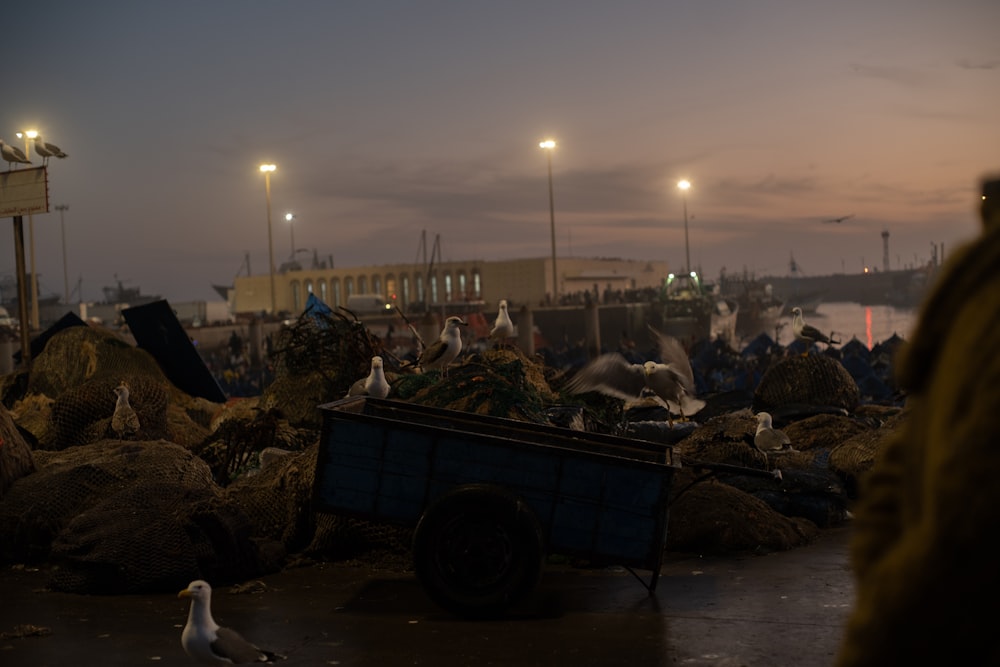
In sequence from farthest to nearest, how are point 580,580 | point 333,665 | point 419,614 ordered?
point 580,580 < point 419,614 < point 333,665

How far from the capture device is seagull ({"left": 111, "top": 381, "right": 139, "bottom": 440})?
13.7 m

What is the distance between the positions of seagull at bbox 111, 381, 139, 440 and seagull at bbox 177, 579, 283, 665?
8031 mm

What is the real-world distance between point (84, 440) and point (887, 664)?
14342 millimetres

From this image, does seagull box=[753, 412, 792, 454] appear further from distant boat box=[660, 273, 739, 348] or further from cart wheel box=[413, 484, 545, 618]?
distant boat box=[660, 273, 739, 348]

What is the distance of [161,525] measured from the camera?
29.9 ft

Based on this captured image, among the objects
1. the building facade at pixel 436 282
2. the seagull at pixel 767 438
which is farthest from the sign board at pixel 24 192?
the building facade at pixel 436 282

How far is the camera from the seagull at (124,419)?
13.7 m

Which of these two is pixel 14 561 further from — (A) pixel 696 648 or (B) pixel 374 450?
(A) pixel 696 648

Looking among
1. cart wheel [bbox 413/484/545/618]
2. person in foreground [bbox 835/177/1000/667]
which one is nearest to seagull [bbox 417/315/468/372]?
cart wheel [bbox 413/484/545/618]

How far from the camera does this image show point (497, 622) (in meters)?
7.66

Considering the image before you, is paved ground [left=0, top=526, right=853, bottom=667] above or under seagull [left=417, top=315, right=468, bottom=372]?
under

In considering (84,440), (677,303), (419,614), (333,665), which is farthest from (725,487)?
(677,303)

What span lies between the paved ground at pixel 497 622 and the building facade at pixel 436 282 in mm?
88558

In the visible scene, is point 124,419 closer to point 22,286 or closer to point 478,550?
point 22,286
